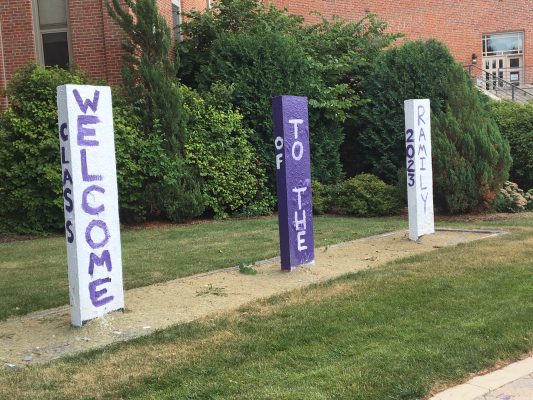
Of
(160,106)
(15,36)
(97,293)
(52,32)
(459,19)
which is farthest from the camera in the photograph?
(459,19)

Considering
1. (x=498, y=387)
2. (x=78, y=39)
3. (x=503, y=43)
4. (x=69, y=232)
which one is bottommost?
(x=498, y=387)

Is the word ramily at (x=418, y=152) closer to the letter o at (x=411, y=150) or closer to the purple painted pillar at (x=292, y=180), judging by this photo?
the letter o at (x=411, y=150)

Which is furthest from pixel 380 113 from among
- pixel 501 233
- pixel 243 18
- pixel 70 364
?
pixel 70 364

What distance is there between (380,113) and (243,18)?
4.44 meters

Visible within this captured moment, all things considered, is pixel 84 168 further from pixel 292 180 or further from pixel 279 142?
pixel 292 180

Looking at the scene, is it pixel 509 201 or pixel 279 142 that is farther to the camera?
pixel 509 201

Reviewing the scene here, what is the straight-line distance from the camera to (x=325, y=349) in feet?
14.4

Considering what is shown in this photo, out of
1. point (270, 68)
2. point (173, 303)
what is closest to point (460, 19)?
point (270, 68)

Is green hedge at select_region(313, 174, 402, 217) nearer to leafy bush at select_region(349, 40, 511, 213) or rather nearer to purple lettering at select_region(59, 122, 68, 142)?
leafy bush at select_region(349, 40, 511, 213)

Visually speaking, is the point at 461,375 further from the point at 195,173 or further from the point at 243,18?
the point at 243,18

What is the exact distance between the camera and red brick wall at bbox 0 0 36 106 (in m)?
14.2

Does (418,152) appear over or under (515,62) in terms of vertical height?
under

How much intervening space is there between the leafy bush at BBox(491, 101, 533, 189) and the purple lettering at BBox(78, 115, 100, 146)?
12.1 m

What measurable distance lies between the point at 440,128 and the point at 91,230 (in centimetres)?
889
